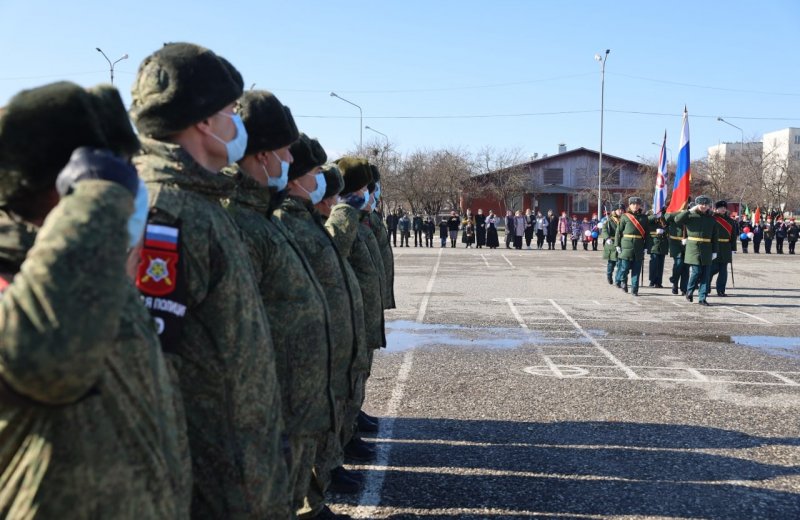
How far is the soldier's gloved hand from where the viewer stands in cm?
150

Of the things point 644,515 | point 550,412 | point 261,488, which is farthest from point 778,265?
point 261,488

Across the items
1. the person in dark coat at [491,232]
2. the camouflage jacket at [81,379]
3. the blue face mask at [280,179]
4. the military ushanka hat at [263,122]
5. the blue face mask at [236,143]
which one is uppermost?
the military ushanka hat at [263,122]

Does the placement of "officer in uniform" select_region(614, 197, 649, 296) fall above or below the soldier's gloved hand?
below

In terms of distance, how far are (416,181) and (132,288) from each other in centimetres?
6608

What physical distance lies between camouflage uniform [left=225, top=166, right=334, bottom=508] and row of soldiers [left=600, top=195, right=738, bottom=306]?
41.5 feet

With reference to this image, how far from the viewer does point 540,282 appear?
18.5m

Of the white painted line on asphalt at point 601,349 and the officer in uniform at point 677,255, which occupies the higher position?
the officer in uniform at point 677,255

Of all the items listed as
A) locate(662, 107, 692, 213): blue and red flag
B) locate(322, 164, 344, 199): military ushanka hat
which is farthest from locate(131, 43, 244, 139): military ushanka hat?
locate(662, 107, 692, 213): blue and red flag

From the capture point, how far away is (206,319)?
2.32m

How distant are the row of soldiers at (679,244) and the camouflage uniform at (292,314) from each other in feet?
41.5

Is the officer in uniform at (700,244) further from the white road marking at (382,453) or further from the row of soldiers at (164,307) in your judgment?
the row of soldiers at (164,307)

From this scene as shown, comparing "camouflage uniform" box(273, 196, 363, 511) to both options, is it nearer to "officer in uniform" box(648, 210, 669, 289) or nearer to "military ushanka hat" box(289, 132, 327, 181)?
"military ushanka hat" box(289, 132, 327, 181)

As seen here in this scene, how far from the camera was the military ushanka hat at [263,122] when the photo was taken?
338 centimetres

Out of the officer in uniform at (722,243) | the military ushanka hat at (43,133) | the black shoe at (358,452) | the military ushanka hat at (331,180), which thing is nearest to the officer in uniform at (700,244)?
the officer in uniform at (722,243)
